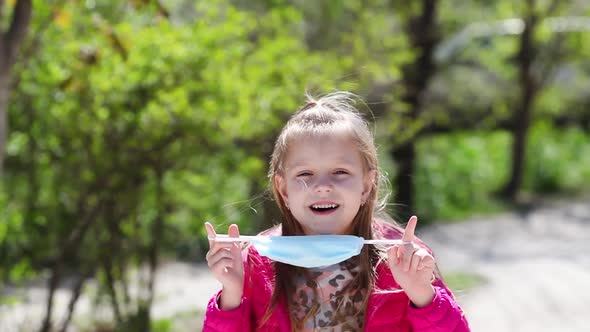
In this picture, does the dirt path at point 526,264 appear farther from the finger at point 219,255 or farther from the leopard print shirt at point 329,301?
the finger at point 219,255

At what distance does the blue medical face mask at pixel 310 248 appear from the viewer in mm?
1924

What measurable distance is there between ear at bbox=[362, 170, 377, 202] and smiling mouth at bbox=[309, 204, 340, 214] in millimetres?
112

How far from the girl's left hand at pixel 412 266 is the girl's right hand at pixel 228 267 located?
0.34m

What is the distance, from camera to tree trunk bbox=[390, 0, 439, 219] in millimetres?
10797

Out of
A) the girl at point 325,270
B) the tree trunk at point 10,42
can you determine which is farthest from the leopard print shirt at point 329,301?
the tree trunk at point 10,42

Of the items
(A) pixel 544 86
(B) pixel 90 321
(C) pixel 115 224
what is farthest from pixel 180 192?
(A) pixel 544 86

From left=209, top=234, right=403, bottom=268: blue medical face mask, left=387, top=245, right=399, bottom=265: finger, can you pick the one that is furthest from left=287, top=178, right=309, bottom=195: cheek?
left=387, top=245, right=399, bottom=265: finger

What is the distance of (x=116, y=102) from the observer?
502 cm

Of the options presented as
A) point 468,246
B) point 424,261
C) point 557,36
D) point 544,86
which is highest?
point 424,261

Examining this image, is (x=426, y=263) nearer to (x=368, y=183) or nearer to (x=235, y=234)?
(x=368, y=183)

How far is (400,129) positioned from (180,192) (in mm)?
3693

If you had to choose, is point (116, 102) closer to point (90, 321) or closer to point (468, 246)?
point (90, 321)

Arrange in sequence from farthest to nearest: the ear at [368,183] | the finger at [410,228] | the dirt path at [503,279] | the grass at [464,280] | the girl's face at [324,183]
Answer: the grass at [464,280], the dirt path at [503,279], the ear at [368,183], the girl's face at [324,183], the finger at [410,228]

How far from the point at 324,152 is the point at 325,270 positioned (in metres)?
0.28
